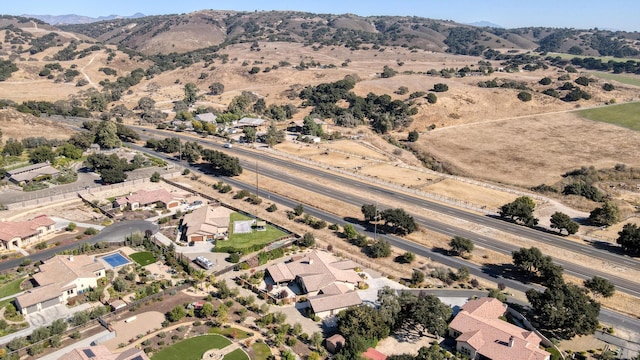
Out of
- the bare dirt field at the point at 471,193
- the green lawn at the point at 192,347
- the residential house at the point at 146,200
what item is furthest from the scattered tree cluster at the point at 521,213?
the residential house at the point at 146,200

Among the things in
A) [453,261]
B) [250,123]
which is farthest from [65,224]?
[250,123]

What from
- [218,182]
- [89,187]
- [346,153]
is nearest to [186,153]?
[218,182]

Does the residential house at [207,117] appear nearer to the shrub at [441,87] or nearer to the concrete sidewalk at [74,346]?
the shrub at [441,87]

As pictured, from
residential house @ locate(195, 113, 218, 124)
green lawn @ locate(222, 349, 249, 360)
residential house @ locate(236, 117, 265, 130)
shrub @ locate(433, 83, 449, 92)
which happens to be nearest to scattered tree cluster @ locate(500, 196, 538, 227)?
green lawn @ locate(222, 349, 249, 360)

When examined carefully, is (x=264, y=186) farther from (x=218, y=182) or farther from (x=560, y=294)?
Result: (x=560, y=294)

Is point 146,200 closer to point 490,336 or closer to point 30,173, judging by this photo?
point 30,173

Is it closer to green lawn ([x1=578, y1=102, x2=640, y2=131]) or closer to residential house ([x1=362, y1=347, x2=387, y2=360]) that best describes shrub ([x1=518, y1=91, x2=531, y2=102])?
green lawn ([x1=578, y1=102, x2=640, y2=131])
